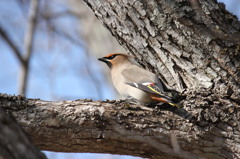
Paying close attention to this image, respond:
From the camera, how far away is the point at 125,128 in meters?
3.64

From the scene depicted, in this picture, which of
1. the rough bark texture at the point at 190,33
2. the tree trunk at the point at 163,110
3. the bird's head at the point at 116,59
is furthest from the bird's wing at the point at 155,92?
→ the bird's head at the point at 116,59

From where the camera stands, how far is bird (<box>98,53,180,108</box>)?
14.2 ft

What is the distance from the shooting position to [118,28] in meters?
4.23

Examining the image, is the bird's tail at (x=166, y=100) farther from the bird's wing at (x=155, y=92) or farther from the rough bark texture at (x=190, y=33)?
the rough bark texture at (x=190, y=33)

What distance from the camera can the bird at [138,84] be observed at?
433 centimetres

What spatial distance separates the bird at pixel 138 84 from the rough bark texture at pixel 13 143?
218 cm

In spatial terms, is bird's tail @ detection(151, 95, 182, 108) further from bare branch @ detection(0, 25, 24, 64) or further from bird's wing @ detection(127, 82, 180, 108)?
bare branch @ detection(0, 25, 24, 64)

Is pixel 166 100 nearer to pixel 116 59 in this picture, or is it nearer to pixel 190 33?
pixel 190 33

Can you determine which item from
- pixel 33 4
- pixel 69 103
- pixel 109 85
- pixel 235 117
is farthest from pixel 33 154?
pixel 109 85

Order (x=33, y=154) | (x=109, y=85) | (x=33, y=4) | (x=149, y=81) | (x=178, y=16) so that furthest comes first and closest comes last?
(x=109, y=85) → (x=33, y=4) → (x=149, y=81) → (x=178, y=16) → (x=33, y=154)

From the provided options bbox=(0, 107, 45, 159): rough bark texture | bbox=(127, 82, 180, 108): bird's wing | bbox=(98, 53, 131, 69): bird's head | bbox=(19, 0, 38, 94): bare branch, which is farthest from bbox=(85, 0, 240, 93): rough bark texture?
bbox=(19, 0, 38, 94): bare branch

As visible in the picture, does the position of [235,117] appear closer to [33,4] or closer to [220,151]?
[220,151]

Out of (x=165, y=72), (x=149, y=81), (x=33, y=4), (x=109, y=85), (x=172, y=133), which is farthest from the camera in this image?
(x=109, y=85)

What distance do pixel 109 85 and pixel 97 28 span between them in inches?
62.7
